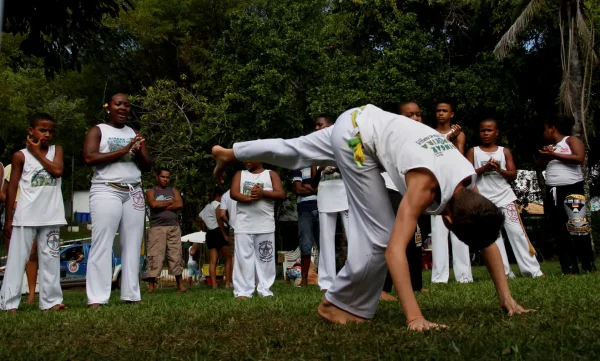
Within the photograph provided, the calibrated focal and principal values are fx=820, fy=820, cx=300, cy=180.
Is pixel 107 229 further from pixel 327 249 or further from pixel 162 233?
pixel 162 233

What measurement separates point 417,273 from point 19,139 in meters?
29.0

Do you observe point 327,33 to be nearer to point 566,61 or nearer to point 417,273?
point 566,61

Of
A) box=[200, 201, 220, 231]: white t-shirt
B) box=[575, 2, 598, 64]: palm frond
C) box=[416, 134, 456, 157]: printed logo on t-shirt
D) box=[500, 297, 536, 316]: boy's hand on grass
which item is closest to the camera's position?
box=[416, 134, 456, 157]: printed logo on t-shirt

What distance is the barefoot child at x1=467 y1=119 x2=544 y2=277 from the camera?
10.4 meters

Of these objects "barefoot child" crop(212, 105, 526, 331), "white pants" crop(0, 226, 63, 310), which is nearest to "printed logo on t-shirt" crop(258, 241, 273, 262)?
"white pants" crop(0, 226, 63, 310)

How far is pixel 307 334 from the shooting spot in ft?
16.7

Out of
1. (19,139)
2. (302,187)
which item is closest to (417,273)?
(302,187)

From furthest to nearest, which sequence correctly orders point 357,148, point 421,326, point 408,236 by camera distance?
1. point 357,148
2. point 408,236
3. point 421,326

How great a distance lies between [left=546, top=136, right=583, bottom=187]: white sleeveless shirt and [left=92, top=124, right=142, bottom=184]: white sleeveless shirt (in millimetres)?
5286

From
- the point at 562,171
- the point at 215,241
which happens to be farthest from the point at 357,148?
the point at 215,241

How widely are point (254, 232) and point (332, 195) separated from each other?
121 centimetres

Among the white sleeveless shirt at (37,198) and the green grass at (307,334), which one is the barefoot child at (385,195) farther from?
the white sleeveless shirt at (37,198)

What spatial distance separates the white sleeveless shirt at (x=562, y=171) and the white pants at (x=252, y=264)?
370cm

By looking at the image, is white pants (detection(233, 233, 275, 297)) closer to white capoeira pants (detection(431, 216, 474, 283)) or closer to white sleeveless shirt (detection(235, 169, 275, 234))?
white sleeveless shirt (detection(235, 169, 275, 234))
